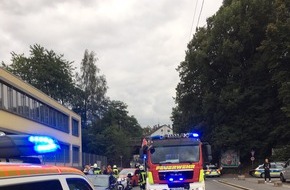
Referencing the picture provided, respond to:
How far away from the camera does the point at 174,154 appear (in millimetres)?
17281

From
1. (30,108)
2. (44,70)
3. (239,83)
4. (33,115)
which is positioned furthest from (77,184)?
(44,70)

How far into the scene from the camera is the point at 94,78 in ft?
311

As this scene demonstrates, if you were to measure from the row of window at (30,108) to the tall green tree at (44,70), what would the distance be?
2509 centimetres

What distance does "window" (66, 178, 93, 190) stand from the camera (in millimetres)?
3595

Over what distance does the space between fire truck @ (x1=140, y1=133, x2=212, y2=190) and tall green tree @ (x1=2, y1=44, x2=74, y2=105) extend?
66.1m

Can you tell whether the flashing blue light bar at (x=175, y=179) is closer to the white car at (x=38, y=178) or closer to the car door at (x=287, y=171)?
the white car at (x=38, y=178)

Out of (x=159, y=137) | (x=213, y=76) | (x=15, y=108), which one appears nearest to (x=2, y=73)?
(x=15, y=108)

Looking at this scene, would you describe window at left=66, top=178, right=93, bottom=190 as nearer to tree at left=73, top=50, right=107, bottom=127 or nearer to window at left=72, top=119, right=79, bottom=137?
window at left=72, top=119, right=79, bottom=137

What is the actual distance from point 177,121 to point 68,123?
77.2ft

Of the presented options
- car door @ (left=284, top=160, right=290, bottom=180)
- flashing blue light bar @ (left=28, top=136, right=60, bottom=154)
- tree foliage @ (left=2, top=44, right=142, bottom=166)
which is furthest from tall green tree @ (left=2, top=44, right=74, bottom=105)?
flashing blue light bar @ (left=28, top=136, right=60, bottom=154)

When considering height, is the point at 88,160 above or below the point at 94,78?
below

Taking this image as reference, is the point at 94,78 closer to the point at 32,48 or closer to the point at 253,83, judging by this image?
the point at 32,48

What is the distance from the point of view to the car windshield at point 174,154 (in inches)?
678

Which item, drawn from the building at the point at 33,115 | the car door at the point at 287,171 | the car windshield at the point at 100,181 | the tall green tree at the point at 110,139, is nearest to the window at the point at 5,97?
the building at the point at 33,115
